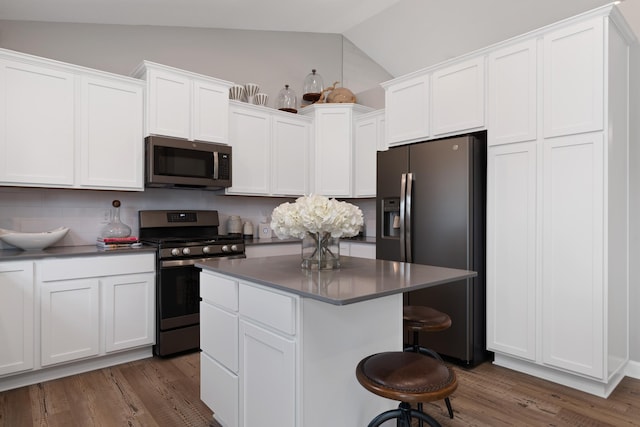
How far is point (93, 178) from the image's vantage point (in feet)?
10.1

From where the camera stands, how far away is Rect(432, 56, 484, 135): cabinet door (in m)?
Result: 2.99

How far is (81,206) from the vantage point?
331cm

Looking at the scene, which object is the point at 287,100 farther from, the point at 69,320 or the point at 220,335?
the point at 220,335

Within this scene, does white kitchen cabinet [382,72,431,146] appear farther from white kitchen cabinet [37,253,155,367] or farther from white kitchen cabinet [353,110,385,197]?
white kitchen cabinet [37,253,155,367]

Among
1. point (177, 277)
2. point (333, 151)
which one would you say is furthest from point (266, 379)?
point (333, 151)

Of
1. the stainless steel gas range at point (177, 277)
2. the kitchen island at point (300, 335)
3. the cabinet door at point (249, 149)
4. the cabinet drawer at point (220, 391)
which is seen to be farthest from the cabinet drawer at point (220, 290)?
the cabinet door at point (249, 149)

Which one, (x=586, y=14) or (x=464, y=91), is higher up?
(x=586, y=14)

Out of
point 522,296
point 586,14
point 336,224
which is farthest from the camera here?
point 522,296

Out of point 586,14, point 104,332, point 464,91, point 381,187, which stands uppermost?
point 586,14

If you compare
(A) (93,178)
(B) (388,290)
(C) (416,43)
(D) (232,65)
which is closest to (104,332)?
(A) (93,178)

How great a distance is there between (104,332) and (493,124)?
3.29m

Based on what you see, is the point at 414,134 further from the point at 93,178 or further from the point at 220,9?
the point at 93,178

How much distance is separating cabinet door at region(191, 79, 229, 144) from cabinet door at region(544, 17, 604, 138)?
2.67m

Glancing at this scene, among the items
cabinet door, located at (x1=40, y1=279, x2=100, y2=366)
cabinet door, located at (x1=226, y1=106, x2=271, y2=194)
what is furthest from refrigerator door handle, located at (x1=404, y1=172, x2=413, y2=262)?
cabinet door, located at (x1=40, y1=279, x2=100, y2=366)
